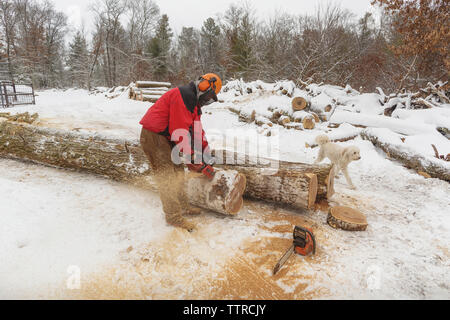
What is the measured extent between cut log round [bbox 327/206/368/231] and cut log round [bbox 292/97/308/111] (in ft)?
21.7

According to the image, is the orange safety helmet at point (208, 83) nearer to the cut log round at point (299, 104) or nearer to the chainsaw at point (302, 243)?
the chainsaw at point (302, 243)

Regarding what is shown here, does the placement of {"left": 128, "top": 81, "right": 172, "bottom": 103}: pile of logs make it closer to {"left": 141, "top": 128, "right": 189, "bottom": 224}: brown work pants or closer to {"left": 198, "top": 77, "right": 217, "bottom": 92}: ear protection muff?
{"left": 141, "top": 128, "right": 189, "bottom": 224}: brown work pants

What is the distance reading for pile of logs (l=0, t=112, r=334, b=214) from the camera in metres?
3.40

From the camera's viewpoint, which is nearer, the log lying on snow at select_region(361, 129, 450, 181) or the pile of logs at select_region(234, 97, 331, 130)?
the log lying on snow at select_region(361, 129, 450, 181)

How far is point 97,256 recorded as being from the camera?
100 inches

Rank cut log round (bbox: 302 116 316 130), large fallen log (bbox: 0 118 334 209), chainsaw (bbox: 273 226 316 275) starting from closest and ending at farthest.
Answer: chainsaw (bbox: 273 226 316 275)
large fallen log (bbox: 0 118 334 209)
cut log round (bbox: 302 116 316 130)

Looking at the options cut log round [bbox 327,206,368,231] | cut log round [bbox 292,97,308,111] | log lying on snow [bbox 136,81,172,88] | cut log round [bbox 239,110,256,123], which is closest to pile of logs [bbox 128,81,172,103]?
log lying on snow [bbox 136,81,172,88]

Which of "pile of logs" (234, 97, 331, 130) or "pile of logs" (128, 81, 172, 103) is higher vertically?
"pile of logs" (128, 81, 172, 103)

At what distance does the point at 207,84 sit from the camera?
2.75 metres

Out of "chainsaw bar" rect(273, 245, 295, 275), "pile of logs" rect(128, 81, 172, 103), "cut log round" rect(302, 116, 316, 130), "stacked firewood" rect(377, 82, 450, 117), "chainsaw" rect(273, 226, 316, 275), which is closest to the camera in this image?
"chainsaw bar" rect(273, 245, 295, 275)

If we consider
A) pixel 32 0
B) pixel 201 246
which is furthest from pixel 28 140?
pixel 32 0

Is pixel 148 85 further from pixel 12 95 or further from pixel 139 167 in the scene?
pixel 139 167
